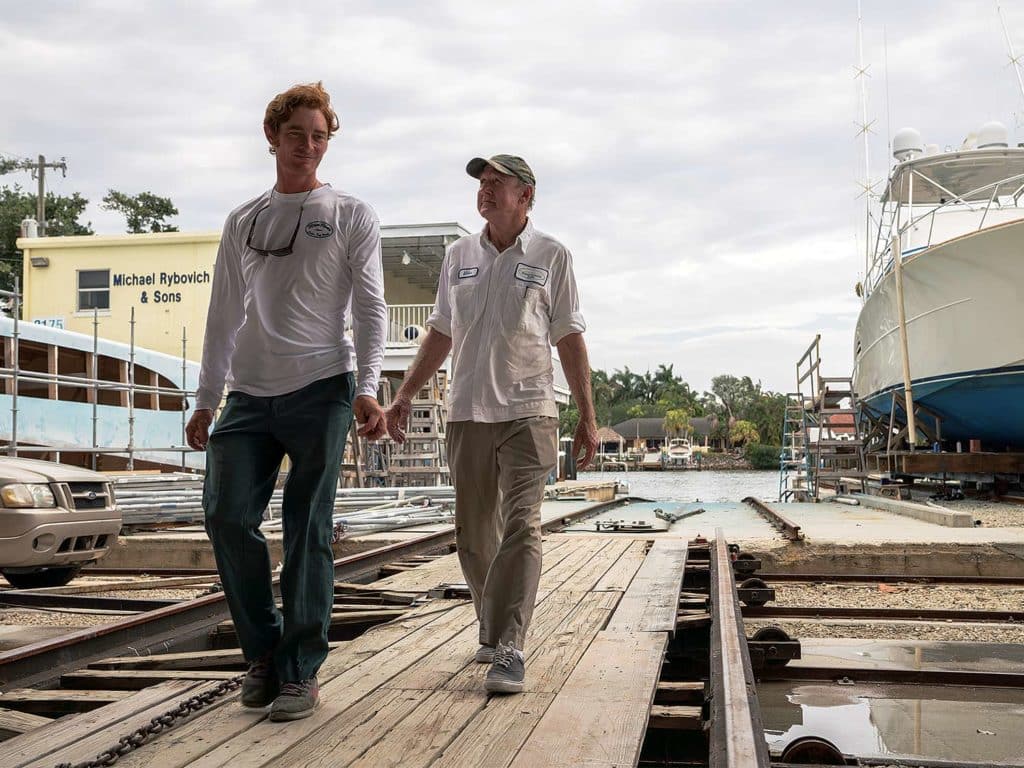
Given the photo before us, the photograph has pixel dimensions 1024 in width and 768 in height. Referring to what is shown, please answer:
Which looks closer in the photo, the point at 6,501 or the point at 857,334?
the point at 6,501

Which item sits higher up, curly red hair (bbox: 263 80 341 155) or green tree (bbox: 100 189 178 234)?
green tree (bbox: 100 189 178 234)

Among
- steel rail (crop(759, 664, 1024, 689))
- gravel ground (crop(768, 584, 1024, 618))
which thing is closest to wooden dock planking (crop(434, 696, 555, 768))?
steel rail (crop(759, 664, 1024, 689))

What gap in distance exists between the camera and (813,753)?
3592mm

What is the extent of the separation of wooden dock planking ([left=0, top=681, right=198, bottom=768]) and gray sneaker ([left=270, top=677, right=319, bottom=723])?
433 mm

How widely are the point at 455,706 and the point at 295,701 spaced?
1.60 ft

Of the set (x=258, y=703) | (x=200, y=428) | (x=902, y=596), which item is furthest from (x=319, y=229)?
(x=902, y=596)

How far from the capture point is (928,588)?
29.6 ft

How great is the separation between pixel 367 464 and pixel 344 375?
19.6 metres

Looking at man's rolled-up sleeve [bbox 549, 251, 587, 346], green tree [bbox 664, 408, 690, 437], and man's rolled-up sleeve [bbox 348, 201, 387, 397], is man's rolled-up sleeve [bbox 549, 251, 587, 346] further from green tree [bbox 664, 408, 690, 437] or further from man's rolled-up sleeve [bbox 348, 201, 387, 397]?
green tree [bbox 664, 408, 690, 437]

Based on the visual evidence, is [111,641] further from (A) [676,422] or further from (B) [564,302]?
(A) [676,422]

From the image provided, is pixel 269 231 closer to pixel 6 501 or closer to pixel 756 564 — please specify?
pixel 6 501

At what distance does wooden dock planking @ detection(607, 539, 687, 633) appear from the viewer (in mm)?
4645

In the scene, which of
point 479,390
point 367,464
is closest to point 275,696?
point 479,390

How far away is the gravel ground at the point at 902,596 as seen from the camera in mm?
8258
